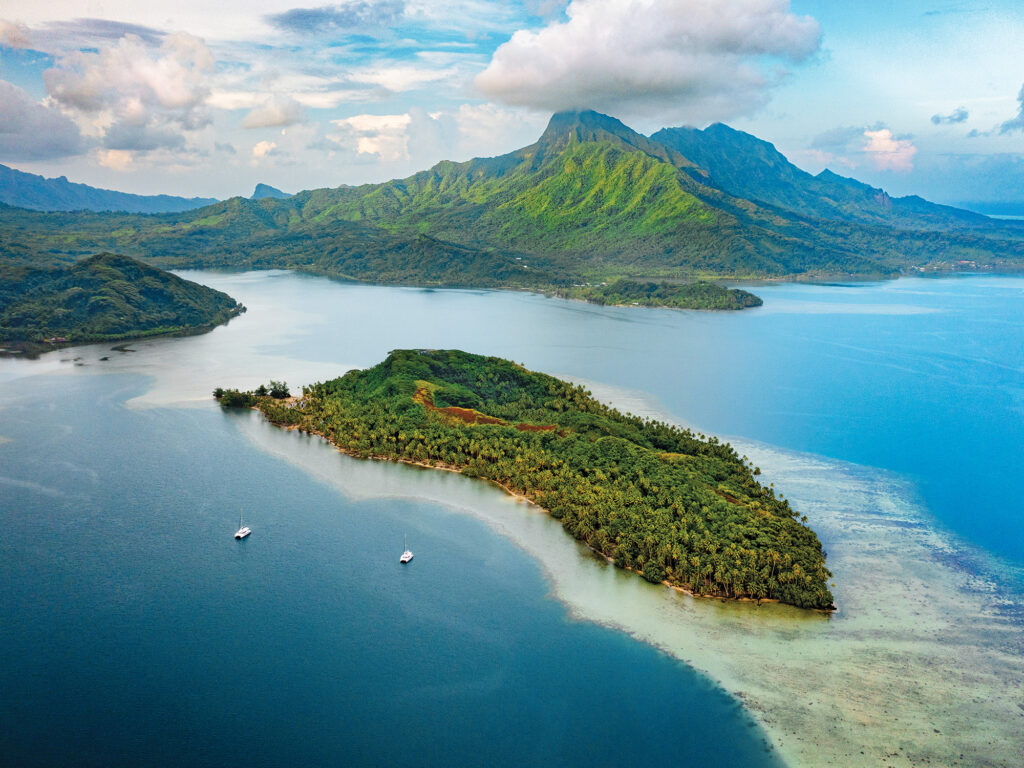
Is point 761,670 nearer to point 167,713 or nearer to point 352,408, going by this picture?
point 167,713

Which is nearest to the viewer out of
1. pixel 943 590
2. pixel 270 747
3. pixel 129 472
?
pixel 270 747

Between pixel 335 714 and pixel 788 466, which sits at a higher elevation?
pixel 788 466

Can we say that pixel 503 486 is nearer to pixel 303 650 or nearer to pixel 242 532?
pixel 242 532

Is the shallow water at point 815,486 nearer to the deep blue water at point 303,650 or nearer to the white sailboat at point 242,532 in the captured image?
the deep blue water at point 303,650

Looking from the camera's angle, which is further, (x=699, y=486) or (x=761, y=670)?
(x=699, y=486)

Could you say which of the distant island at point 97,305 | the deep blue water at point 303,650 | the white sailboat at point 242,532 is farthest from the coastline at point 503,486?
the distant island at point 97,305

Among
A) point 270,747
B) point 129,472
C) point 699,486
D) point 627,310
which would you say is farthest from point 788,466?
point 627,310
